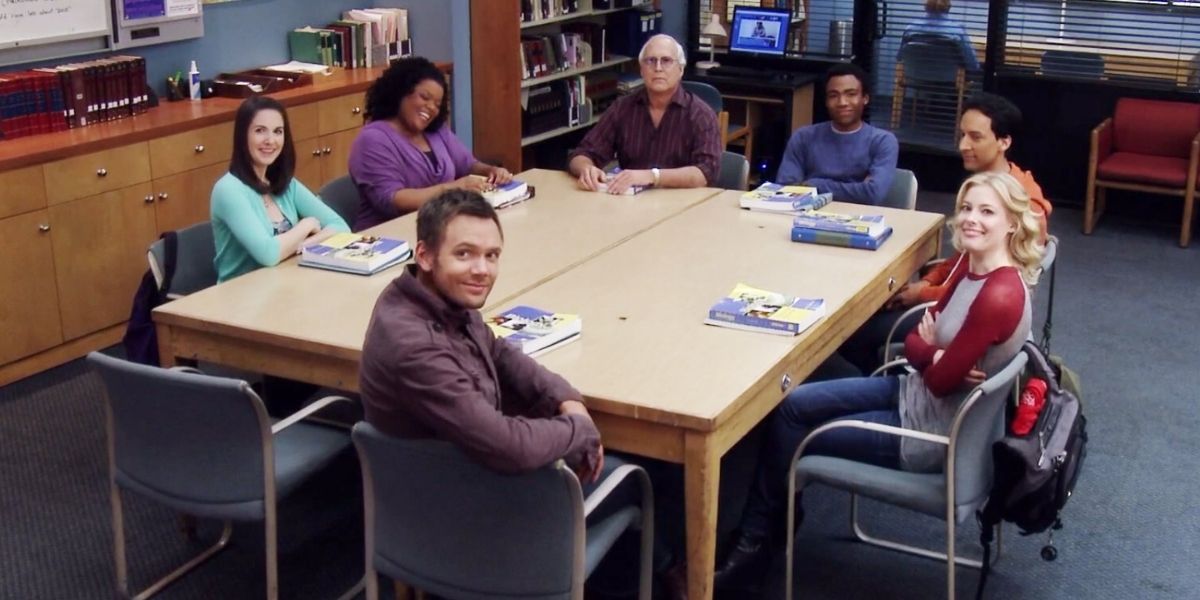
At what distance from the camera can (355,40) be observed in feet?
22.2

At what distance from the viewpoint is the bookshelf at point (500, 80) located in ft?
23.1

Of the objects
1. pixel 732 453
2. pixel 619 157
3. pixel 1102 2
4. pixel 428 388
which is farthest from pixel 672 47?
pixel 1102 2

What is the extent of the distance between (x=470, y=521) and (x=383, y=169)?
229 cm

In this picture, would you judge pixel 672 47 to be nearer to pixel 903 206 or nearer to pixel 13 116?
pixel 903 206

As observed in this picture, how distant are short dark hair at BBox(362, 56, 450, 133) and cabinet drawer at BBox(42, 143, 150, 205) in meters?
1.11

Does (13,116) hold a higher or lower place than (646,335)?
higher

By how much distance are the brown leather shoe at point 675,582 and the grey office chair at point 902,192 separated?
7.06ft

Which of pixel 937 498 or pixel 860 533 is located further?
pixel 860 533

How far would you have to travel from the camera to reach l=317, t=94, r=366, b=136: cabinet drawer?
6211 millimetres

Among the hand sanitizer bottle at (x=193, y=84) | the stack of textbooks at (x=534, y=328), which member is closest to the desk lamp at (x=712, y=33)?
the hand sanitizer bottle at (x=193, y=84)

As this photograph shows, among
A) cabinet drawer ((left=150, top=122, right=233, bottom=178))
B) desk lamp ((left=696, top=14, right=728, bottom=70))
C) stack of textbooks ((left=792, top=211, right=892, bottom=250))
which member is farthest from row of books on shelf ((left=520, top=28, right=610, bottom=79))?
stack of textbooks ((left=792, top=211, right=892, bottom=250))

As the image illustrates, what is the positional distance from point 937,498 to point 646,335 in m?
0.79

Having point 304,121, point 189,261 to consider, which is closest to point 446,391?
point 189,261

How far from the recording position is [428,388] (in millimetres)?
2504
